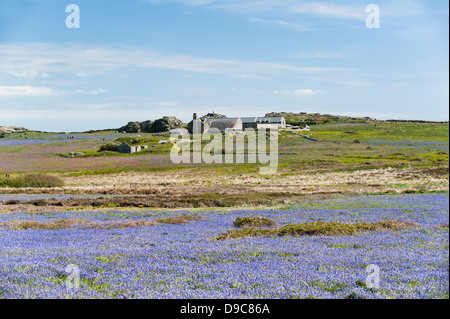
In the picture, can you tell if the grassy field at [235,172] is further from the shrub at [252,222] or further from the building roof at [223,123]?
the building roof at [223,123]

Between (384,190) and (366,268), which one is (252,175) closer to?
(384,190)

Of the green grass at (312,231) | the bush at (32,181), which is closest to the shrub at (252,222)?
the green grass at (312,231)

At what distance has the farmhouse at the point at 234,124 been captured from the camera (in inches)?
6201

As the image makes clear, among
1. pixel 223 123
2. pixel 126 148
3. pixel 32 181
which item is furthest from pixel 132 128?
pixel 32 181

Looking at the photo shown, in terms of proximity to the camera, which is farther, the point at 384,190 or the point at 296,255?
the point at 384,190

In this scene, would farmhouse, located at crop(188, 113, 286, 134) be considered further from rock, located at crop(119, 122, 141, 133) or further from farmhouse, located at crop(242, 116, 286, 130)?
rock, located at crop(119, 122, 141, 133)

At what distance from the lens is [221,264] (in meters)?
12.2

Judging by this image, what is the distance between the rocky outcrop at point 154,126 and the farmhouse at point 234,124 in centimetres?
1773

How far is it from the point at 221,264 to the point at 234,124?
15494cm

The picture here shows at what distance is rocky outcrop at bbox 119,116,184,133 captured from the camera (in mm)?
178875

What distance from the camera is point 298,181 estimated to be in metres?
67.2

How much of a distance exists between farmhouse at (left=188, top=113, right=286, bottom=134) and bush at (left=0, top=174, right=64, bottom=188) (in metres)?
96.8
